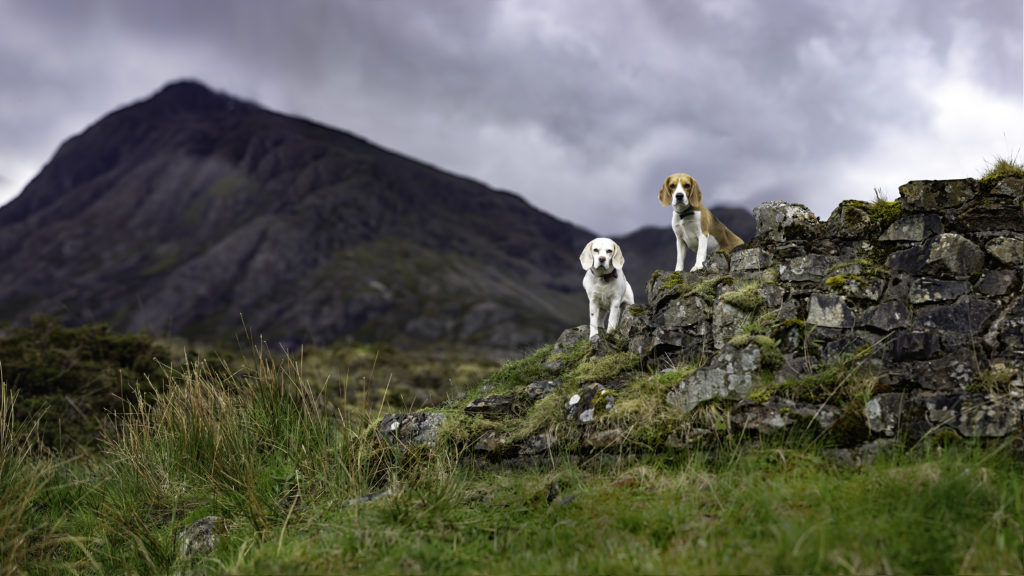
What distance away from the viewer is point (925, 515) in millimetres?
3674

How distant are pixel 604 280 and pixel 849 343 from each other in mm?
3505

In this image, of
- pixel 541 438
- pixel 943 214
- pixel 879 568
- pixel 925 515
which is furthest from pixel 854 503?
pixel 943 214

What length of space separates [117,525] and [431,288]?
5816 inches

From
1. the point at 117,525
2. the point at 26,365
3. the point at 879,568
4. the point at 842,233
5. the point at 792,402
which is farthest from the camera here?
the point at 26,365

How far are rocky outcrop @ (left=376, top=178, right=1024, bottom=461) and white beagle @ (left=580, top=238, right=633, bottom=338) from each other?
1.42m

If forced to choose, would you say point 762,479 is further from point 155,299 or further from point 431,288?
point 155,299

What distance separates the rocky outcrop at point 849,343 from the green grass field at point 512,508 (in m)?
0.27

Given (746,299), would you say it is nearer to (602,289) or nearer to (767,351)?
(767,351)

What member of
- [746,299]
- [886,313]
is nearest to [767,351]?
[746,299]

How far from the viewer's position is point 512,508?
4.80 meters

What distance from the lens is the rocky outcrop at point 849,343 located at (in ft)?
15.6

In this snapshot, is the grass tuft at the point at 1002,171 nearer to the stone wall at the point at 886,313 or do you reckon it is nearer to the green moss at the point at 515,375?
the stone wall at the point at 886,313

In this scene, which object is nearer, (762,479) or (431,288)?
(762,479)

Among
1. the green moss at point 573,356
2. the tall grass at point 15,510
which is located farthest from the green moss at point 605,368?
the tall grass at point 15,510
